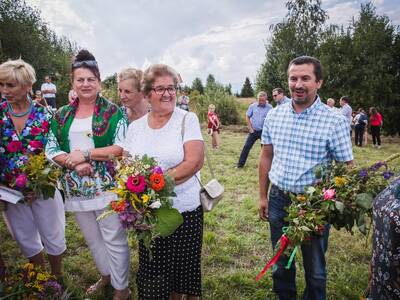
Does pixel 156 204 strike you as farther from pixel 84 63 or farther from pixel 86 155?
pixel 84 63

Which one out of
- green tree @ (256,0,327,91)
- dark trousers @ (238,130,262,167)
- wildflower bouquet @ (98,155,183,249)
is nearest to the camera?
wildflower bouquet @ (98,155,183,249)

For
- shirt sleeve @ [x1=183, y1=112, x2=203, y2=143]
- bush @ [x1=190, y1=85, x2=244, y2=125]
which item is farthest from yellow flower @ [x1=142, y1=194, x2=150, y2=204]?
bush @ [x1=190, y1=85, x2=244, y2=125]

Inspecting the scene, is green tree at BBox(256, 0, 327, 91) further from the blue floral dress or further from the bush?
the blue floral dress

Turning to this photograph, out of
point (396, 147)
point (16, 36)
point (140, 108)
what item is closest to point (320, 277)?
point (140, 108)

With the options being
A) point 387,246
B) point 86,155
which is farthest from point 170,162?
point 387,246

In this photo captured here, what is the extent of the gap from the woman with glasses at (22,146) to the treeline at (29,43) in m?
21.6

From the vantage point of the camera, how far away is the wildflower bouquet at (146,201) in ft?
7.38

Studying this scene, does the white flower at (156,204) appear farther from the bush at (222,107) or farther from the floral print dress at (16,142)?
the bush at (222,107)

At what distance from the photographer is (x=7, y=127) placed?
3.15 meters

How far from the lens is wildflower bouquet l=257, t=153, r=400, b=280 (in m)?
2.23

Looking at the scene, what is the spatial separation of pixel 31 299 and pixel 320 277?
7.36 feet

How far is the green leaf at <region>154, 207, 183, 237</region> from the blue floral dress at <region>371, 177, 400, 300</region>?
49.6 inches

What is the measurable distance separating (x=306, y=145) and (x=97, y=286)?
2602 mm

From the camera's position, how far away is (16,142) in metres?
3.13
